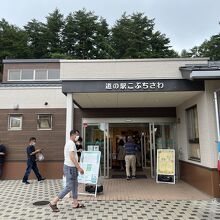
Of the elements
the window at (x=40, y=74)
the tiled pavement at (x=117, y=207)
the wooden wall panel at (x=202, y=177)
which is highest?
the window at (x=40, y=74)

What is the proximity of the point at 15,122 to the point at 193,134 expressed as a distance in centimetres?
700

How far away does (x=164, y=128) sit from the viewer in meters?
9.85

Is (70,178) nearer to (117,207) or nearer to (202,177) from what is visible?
(117,207)

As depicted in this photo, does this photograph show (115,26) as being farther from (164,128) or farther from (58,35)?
(164,128)

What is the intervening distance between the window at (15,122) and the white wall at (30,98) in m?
0.42

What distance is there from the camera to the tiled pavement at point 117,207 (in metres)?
5.05

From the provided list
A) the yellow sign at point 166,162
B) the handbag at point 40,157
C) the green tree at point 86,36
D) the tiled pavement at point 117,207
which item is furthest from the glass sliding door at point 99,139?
the green tree at point 86,36

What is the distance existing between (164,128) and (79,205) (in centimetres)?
530

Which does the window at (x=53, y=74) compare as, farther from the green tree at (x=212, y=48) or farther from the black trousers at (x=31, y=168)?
the green tree at (x=212, y=48)

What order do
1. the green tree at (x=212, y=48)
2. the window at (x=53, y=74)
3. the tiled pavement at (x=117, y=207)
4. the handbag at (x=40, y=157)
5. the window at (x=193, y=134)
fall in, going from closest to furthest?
the tiled pavement at (x=117, y=207) → the window at (x=193, y=134) → the handbag at (x=40, y=157) → the window at (x=53, y=74) → the green tree at (x=212, y=48)

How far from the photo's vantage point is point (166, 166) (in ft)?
27.8

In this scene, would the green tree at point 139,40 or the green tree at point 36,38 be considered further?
the green tree at point 36,38

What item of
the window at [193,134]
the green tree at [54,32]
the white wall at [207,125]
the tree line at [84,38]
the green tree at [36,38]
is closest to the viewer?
the white wall at [207,125]

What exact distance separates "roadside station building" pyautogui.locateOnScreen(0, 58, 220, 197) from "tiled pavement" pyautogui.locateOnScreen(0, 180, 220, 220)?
3.07ft
